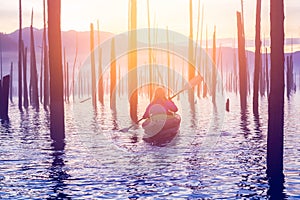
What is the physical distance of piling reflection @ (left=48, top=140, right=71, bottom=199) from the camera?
34.1 feet

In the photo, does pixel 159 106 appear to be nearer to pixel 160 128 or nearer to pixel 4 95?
pixel 160 128

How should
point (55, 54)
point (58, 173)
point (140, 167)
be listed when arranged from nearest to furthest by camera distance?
point (58, 173) → point (140, 167) → point (55, 54)

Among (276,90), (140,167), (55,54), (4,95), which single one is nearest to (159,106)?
(55,54)

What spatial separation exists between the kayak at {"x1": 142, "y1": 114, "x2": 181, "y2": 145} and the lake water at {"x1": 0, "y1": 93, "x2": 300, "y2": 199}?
319mm

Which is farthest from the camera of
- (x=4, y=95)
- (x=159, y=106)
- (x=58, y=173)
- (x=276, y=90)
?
(x=4, y=95)

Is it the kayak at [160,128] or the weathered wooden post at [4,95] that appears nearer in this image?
the kayak at [160,128]

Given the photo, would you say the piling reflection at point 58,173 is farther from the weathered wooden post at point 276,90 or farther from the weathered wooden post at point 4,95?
the weathered wooden post at point 4,95

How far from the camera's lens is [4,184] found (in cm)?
1145

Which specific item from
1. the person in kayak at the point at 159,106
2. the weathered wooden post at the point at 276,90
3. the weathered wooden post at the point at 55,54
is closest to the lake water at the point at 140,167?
the weathered wooden post at the point at 276,90

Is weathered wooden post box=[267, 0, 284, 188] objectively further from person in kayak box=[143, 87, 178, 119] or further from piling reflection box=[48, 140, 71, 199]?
person in kayak box=[143, 87, 178, 119]

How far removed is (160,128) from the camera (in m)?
19.4

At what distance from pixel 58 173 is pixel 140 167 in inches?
70.8

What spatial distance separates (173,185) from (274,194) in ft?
6.11

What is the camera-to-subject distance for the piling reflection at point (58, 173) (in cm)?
1041
